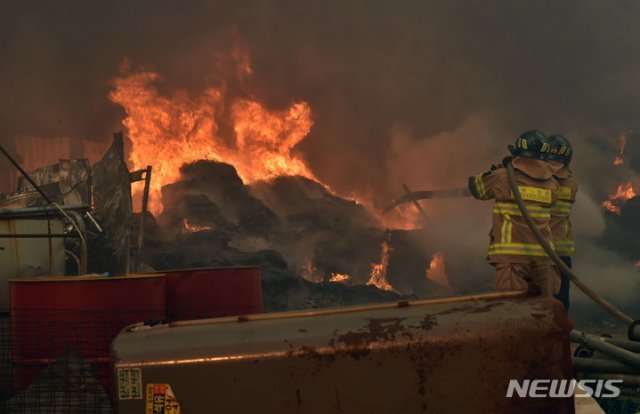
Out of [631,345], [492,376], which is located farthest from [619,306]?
[492,376]

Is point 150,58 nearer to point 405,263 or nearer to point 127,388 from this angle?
point 405,263

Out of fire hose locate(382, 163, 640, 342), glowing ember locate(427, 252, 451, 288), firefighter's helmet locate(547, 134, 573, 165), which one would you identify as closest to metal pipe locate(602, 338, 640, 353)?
fire hose locate(382, 163, 640, 342)

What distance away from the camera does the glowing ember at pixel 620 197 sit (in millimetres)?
13566

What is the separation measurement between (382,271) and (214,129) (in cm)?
578

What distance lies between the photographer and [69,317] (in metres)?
3.99

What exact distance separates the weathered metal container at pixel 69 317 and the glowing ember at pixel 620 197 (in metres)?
12.2

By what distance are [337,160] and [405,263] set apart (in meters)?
3.89

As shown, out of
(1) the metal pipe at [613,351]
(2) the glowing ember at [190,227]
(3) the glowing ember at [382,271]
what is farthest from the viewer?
(2) the glowing ember at [190,227]

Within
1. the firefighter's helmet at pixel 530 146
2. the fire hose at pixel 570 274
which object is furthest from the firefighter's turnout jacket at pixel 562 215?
the fire hose at pixel 570 274

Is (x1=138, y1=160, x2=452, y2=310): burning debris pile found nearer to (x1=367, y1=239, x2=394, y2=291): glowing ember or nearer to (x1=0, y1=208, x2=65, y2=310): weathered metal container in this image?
(x1=367, y1=239, x2=394, y2=291): glowing ember

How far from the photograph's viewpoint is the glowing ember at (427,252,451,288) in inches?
502

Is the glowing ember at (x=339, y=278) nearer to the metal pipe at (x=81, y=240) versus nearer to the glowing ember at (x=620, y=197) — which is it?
the glowing ember at (x=620, y=197)

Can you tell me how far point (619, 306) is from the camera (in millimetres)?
9805

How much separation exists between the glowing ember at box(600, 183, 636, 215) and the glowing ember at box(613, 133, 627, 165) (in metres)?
0.77
